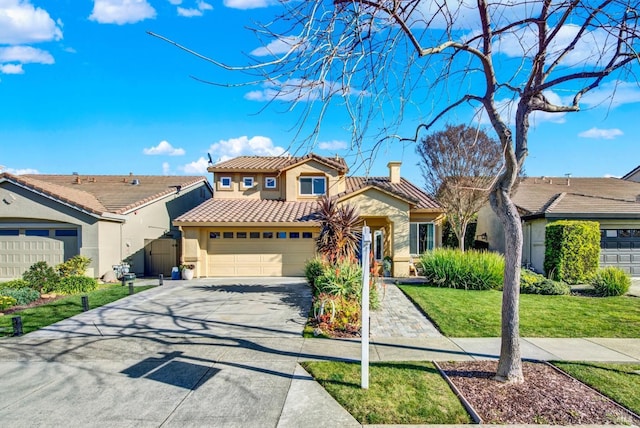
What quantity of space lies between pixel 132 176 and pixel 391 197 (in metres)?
19.8

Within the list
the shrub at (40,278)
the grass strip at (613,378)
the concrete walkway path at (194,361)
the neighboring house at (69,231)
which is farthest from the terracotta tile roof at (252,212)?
the grass strip at (613,378)

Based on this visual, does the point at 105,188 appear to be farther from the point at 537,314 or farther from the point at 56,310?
the point at 537,314

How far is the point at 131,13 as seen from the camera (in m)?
4.07

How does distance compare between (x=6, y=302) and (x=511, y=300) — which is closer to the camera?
(x=511, y=300)

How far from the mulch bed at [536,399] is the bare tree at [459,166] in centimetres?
1374

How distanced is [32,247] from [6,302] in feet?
22.3

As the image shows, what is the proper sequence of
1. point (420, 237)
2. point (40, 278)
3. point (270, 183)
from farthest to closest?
point (270, 183)
point (420, 237)
point (40, 278)

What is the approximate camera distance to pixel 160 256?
18.8m

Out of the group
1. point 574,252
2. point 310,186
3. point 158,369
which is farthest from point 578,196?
point 158,369

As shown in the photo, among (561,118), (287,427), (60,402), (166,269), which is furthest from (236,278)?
(561,118)

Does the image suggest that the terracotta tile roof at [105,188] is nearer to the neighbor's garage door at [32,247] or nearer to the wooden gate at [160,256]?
the neighbor's garage door at [32,247]

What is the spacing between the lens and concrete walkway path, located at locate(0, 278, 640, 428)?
4320 millimetres

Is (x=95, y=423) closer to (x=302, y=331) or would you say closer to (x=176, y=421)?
(x=176, y=421)

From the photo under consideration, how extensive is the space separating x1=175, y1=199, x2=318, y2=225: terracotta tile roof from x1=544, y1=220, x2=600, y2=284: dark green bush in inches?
392
